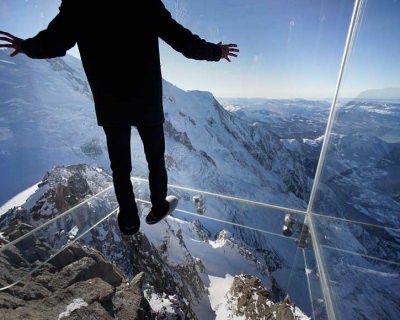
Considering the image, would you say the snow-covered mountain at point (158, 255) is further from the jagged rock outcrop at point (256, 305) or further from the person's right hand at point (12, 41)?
the person's right hand at point (12, 41)

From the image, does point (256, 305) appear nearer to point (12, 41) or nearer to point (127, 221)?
point (127, 221)

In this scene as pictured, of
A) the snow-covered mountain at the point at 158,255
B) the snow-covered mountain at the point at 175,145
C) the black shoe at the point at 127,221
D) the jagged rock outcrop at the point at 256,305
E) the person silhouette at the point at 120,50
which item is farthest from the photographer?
the snow-covered mountain at the point at 175,145

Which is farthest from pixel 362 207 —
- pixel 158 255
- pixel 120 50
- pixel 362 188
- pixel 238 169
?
pixel 238 169

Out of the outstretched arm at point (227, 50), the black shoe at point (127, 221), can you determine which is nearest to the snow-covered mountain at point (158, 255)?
the black shoe at point (127, 221)

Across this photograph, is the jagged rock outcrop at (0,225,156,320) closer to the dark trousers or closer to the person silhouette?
the dark trousers

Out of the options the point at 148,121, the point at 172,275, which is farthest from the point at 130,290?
the point at 172,275

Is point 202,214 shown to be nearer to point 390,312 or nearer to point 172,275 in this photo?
point 390,312

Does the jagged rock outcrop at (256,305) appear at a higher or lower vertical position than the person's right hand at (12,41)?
lower
